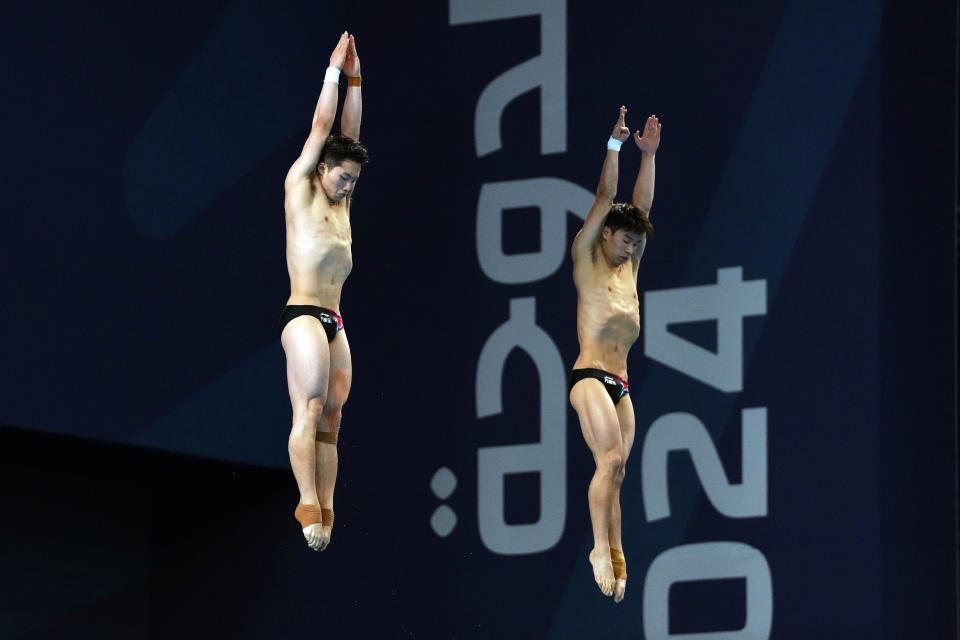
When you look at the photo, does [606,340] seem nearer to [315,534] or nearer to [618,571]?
[618,571]

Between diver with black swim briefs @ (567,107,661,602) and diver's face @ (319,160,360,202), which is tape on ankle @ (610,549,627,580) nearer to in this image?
diver with black swim briefs @ (567,107,661,602)

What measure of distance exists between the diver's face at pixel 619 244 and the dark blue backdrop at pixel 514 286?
4.52 metres

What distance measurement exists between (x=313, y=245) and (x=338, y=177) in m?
0.44

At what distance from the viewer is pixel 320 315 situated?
38.8 ft

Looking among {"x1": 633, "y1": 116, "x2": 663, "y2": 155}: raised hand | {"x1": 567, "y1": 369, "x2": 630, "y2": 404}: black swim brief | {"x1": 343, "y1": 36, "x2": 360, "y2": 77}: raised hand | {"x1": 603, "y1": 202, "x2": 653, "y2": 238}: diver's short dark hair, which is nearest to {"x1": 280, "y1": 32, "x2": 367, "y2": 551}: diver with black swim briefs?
{"x1": 343, "y1": 36, "x2": 360, "y2": 77}: raised hand

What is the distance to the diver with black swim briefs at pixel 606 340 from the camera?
40.6 feet

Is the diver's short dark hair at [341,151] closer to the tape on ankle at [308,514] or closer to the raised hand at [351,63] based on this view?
the raised hand at [351,63]

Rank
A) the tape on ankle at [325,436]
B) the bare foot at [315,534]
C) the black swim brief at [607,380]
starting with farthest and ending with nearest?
the black swim brief at [607,380], the tape on ankle at [325,436], the bare foot at [315,534]

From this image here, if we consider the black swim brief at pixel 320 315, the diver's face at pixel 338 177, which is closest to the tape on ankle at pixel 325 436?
the black swim brief at pixel 320 315

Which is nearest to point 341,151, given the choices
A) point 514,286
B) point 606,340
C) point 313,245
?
point 313,245

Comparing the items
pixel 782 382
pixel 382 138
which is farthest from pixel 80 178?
pixel 782 382

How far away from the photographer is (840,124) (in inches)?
655

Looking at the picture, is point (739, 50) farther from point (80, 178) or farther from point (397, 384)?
point (80, 178)

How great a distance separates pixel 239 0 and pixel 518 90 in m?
2.72
